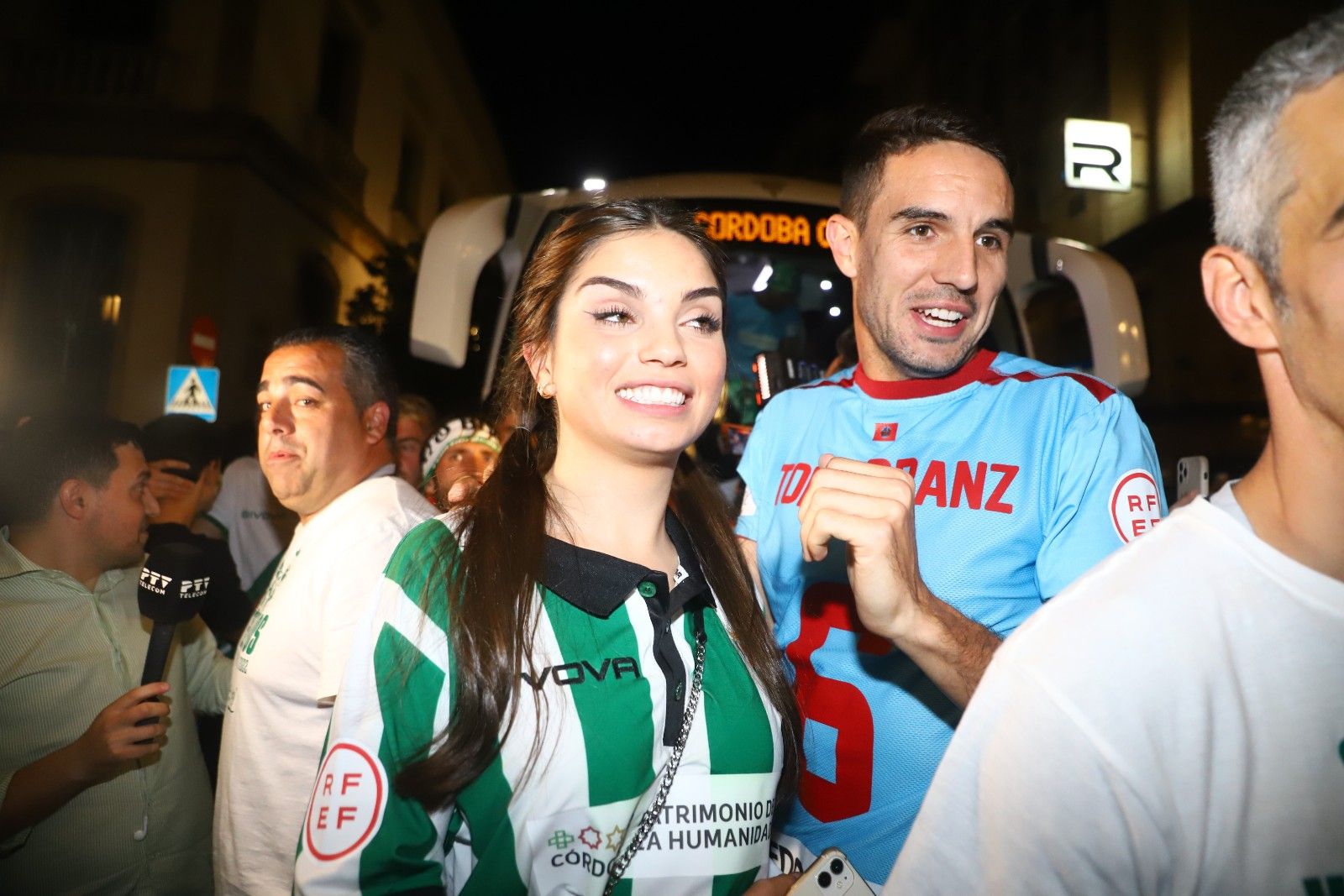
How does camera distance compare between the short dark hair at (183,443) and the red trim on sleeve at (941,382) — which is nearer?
the red trim on sleeve at (941,382)

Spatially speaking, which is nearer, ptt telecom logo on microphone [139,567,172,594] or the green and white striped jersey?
the green and white striped jersey

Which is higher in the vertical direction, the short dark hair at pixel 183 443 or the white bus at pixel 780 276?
the white bus at pixel 780 276

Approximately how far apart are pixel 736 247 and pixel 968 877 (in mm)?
4103

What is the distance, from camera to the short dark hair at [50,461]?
2.75 metres

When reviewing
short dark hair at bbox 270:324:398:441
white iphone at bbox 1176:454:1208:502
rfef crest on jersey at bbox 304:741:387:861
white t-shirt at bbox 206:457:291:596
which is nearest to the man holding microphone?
short dark hair at bbox 270:324:398:441

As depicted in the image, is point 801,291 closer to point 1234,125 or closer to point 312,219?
point 1234,125

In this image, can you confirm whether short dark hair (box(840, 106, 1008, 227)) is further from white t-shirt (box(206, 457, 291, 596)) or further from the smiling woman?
A: white t-shirt (box(206, 457, 291, 596))

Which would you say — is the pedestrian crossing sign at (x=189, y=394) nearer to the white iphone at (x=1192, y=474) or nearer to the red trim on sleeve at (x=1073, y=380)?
the red trim on sleeve at (x=1073, y=380)

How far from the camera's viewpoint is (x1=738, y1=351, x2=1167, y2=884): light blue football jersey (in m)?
1.74

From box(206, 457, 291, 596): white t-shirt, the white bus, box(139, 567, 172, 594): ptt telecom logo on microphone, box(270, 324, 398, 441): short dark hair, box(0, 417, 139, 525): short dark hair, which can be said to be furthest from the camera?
box(206, 457, 291, 596): white t-shirt

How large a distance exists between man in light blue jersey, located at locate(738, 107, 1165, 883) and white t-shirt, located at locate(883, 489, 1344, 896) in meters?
0.49

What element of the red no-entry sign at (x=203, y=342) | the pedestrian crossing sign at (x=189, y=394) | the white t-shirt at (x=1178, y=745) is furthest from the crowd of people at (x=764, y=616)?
the red no-entry sign at (x=203, y=342)

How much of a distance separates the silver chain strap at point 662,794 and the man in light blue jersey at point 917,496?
328 millimetres

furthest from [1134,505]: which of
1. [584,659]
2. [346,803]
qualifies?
[346,803]
